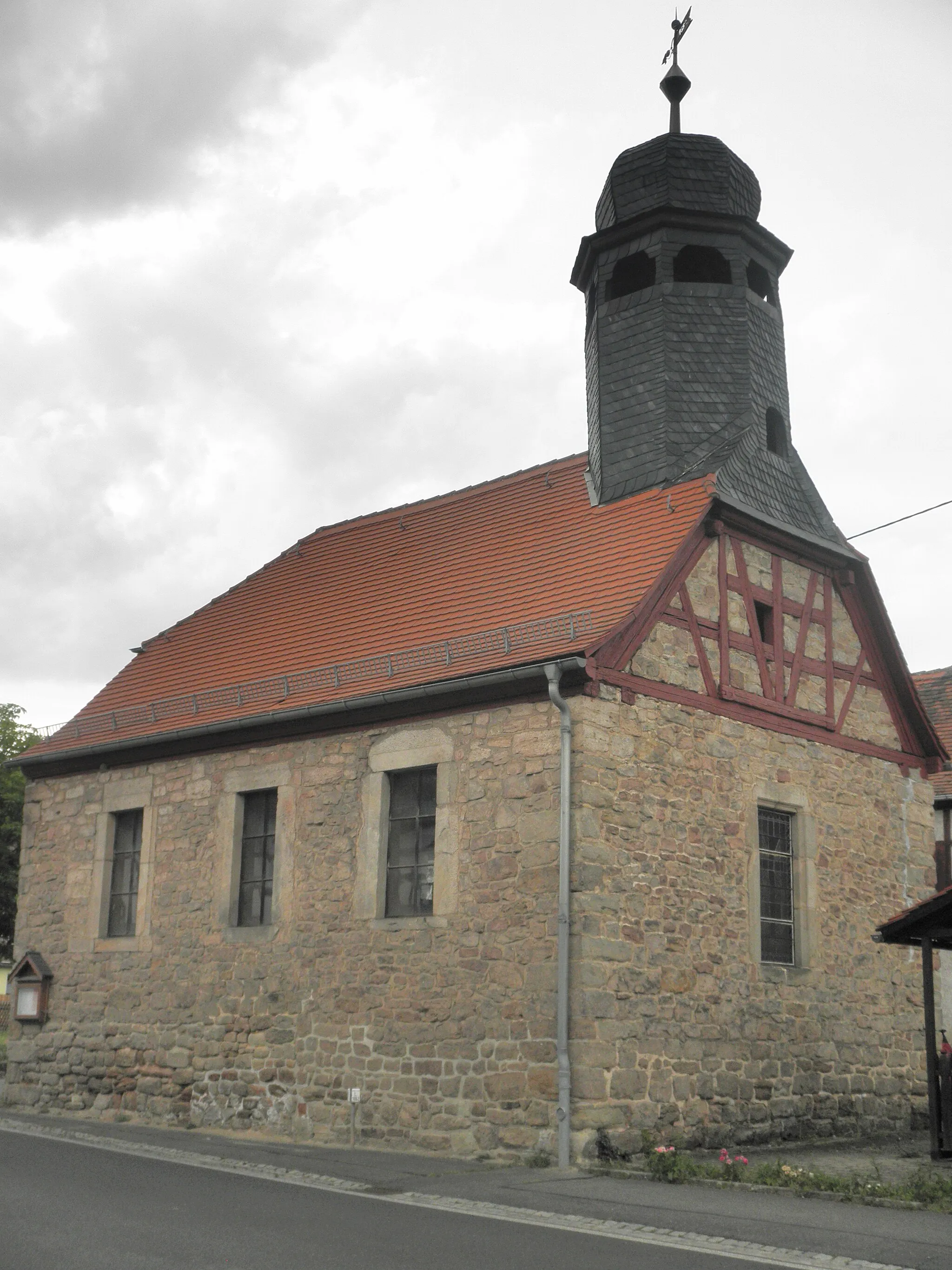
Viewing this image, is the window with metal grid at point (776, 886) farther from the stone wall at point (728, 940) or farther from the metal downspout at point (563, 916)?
the metal downspout at point (563, 916)

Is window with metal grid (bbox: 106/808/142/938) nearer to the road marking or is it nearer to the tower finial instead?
the road marking

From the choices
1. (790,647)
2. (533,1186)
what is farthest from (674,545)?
(533,1186)

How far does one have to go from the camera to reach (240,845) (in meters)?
15.3

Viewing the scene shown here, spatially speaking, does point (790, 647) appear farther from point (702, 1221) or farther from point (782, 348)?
point (702, 1221)

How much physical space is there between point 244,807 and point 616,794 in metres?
4.87

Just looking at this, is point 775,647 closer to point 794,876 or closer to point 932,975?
point 794,876

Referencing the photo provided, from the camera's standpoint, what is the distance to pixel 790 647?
15.2 metres

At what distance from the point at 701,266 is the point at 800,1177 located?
1129 centimetres

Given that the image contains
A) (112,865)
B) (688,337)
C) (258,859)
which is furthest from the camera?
(112,865)

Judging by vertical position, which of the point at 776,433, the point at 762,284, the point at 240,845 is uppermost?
the point at 762,284

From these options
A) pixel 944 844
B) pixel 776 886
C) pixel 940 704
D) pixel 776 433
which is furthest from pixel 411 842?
pixel 940 704

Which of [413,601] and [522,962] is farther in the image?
[413,601]

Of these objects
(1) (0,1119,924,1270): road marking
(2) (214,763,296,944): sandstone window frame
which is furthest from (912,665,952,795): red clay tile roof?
(1) (0,1119,924,1270): road marking

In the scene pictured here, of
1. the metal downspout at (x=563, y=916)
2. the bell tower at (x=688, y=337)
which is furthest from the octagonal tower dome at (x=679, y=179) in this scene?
the metal downspout at (x=563, y=916)
